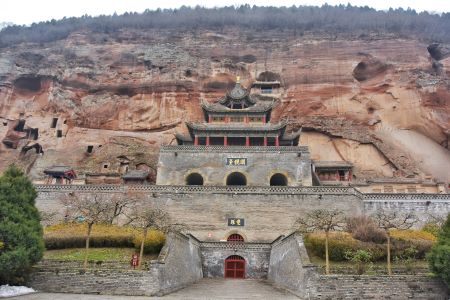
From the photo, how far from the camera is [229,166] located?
31062 mm

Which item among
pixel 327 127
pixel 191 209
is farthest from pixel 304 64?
pixel 191 209

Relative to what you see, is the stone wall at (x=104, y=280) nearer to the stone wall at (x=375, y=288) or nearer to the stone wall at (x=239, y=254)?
the stone wall at (x=375, y=288)

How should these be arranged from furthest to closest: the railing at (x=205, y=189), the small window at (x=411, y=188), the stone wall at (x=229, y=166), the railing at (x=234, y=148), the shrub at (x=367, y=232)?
the small window at (x=411, y=188) → the railing at (x=234, y=148) → the stone wall at (x=229, y=166) → the railing at (x=205, y=189) → the shrub at (x=367, y=232)

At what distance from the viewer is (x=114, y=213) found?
26.4 metres

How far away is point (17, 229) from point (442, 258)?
52.4 ft

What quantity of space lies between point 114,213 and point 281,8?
43.7 metres

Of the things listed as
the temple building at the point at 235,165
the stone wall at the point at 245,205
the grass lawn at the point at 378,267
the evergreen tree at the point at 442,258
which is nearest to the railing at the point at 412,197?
the stone wall at the point at 245,205

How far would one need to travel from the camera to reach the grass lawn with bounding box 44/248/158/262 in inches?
761

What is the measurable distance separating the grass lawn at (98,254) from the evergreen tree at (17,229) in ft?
11.1

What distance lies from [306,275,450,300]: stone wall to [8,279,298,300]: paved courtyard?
1.37 meters

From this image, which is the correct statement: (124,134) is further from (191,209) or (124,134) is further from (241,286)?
(241,286)

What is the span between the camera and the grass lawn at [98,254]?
19322 millimetres

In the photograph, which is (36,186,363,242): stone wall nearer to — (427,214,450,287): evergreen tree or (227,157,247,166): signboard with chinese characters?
(227,157,247,166): signboard with chinese characters

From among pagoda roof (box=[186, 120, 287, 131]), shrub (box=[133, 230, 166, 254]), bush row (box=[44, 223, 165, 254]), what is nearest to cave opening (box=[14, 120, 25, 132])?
pagoda roof (box=[186, 120, 287, 131])
